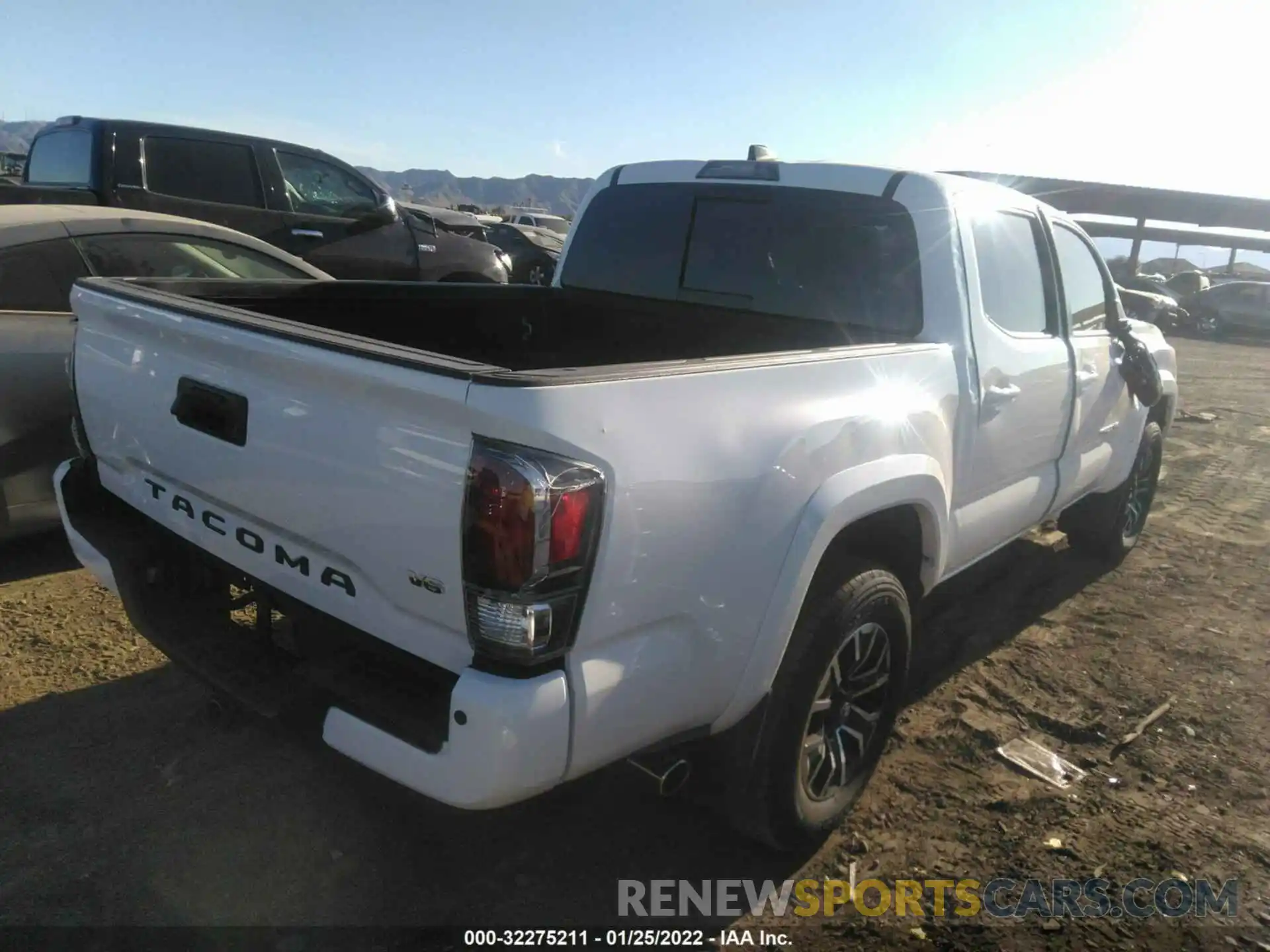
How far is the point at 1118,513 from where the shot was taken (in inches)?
205

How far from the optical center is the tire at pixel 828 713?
2475mm

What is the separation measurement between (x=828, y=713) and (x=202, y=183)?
6.45 meters

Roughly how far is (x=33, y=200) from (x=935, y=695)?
617cm

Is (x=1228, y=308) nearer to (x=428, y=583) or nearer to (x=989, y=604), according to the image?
(x=989, y=604)

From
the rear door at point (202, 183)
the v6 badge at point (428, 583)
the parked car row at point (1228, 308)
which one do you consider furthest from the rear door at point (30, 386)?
the parked car row at point (1228, 308)

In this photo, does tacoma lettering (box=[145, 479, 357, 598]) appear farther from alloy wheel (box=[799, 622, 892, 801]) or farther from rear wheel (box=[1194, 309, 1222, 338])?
rear wheel (box=[1194, 309, 1222, 338])

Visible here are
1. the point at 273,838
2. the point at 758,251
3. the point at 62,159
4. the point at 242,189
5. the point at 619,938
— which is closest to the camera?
the point at 619,938

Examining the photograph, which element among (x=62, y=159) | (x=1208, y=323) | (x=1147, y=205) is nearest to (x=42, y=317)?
(x=62, y=159)

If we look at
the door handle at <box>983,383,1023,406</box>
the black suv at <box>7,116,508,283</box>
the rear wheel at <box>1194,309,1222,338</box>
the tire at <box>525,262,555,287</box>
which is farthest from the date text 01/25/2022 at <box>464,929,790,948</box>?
the rear wheel at <box>1194,309,1222,338</box>

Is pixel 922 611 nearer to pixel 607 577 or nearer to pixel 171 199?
pixel 607 577

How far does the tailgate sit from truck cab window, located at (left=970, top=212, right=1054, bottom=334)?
7.55 ft

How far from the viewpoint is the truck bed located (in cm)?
328

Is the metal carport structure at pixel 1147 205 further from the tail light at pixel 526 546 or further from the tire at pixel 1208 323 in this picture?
the tail light at pixel 526 546

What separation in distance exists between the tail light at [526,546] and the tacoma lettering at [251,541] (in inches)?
17.5
